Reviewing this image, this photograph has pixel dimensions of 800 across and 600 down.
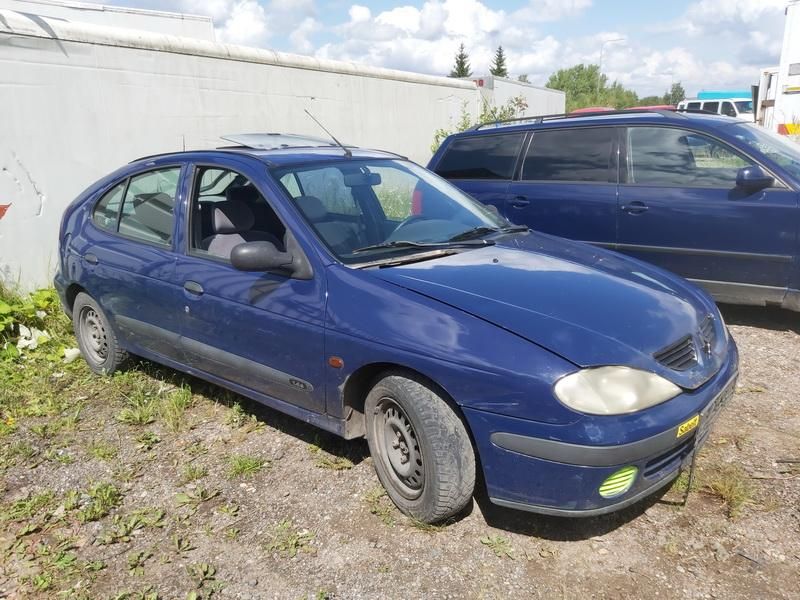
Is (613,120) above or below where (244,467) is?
above

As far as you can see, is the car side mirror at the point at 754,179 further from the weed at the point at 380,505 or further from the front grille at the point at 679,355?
the weed at the point at 380,505

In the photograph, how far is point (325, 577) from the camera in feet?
8.80

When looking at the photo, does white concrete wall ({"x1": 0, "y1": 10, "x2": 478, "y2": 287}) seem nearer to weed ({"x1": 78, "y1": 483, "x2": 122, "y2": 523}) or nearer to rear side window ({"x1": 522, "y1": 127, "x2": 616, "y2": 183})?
weed ({"x1": 78, "y1": 483, "x2": 122, "y2": 523})

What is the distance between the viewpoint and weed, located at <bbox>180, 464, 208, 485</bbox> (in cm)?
348

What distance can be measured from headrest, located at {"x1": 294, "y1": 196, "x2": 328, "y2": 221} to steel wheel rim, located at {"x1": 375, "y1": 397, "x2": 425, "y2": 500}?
3.44 ft

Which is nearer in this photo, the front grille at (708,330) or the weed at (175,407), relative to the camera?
the front grille at (708,330)

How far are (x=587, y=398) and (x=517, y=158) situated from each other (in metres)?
4.19

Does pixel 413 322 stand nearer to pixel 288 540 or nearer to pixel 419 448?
pixel 419 448

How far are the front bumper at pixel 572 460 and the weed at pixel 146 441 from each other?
7.16 ft

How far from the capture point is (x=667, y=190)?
17.7 ft

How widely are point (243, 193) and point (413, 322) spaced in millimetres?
1678

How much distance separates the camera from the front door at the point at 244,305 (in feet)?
10.5

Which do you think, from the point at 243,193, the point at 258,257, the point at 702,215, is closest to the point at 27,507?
the point at 258,257

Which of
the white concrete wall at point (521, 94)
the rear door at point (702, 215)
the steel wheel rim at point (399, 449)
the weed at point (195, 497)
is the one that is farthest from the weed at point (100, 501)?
the white concrete wall at point (521, 94)
